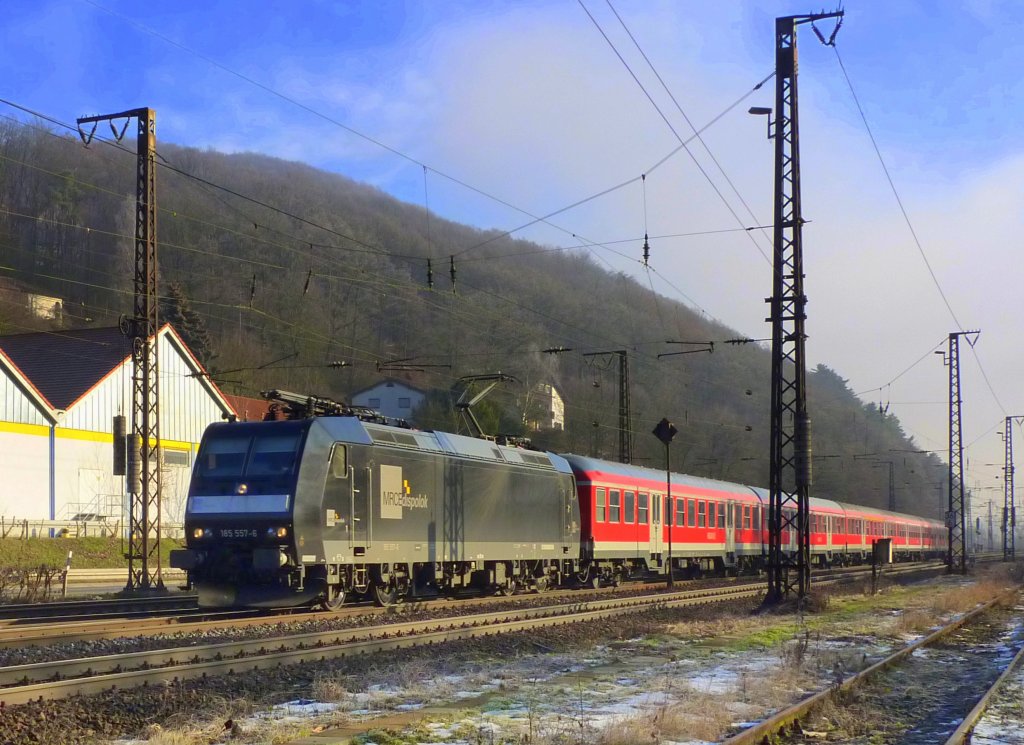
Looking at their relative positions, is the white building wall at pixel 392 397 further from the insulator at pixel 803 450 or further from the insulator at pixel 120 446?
the insulator at pixel 803 450

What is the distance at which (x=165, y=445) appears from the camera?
47312mm

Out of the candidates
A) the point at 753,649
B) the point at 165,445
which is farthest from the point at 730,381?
the point at 753,649

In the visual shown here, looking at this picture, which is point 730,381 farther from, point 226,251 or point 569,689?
point 569,689

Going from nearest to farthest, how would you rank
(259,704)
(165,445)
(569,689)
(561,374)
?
(259,704), (569,689), (165,445), (561,374)

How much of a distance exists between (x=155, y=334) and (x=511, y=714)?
1878 centimetres

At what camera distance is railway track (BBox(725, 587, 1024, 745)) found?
878cm

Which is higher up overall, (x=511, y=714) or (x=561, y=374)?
(x=561, y=374)

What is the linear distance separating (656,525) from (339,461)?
16.2 metres

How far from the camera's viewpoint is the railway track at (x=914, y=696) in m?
8.78

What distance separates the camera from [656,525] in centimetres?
3231

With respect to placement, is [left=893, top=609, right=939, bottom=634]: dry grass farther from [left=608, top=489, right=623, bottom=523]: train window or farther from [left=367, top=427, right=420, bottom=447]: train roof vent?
[left=608, top=489, right=623, bottom=523]: train window

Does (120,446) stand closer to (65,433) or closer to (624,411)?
(65,433)

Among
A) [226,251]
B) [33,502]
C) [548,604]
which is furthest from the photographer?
[226,251]

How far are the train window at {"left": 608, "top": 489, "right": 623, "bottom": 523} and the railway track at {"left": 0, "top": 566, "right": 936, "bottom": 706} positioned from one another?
29.5 ft
